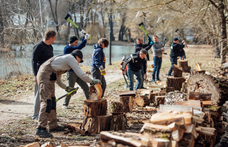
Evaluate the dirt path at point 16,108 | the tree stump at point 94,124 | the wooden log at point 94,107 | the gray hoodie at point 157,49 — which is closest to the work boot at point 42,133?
the tree stump at point 94,124

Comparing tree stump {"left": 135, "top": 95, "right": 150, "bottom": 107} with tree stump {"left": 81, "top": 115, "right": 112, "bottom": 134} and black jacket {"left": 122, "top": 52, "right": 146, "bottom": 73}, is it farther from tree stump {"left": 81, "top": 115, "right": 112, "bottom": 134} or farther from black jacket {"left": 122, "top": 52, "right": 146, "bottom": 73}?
tree stump {"left": 81, "top": 115, "right": 112, "bottom": 134}

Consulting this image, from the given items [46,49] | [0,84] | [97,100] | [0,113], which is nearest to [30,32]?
[0,84]

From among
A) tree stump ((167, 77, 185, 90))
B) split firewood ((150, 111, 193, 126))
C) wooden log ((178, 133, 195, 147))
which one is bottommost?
wooden log ((178, 133, 195, 147))

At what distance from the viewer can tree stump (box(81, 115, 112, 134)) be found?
164 inches

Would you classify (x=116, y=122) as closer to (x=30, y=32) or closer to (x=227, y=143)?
(x=227, y=143)

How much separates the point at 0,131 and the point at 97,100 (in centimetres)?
187

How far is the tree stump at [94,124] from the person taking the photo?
13.6 feet

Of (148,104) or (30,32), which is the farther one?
(30,32)

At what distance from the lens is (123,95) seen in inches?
227

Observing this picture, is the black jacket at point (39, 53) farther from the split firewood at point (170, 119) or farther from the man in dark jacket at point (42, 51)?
the split firewood at point (170, 119)

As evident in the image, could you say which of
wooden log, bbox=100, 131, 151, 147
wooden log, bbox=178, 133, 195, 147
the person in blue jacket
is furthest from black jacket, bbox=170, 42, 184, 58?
wooden log, bbox=100, 131, 151, 147

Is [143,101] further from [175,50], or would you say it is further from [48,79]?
[175,50]

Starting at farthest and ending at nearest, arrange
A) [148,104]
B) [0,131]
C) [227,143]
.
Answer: [148,104] < [227,143] < [0,131]

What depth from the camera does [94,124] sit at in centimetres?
417
